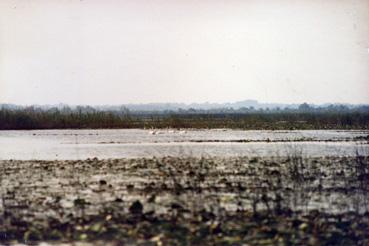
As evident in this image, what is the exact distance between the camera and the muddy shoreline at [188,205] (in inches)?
369

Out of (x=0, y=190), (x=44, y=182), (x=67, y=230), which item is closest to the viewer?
(x=67, y=230)

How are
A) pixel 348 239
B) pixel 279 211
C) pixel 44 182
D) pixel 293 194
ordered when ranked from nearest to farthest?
pixel 348 239, pixel 279 211, pixel 293 194, pixel 44 182

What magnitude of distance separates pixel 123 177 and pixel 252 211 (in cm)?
645

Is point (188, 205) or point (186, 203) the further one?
point (186, 203)

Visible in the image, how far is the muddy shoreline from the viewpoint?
937cm

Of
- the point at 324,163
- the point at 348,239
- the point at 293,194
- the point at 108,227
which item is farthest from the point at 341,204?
the point at 324,163

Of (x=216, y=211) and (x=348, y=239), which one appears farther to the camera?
(x=216, y=211)

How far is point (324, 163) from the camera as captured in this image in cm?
1981

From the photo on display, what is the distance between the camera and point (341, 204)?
12023 millimetres

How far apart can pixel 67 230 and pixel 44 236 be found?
1.39 ft

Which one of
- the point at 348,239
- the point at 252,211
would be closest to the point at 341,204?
the point at 252,211

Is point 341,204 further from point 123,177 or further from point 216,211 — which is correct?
point 123,177

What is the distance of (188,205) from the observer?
11.7 metres

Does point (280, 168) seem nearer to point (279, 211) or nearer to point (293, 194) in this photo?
point (293, 194)
